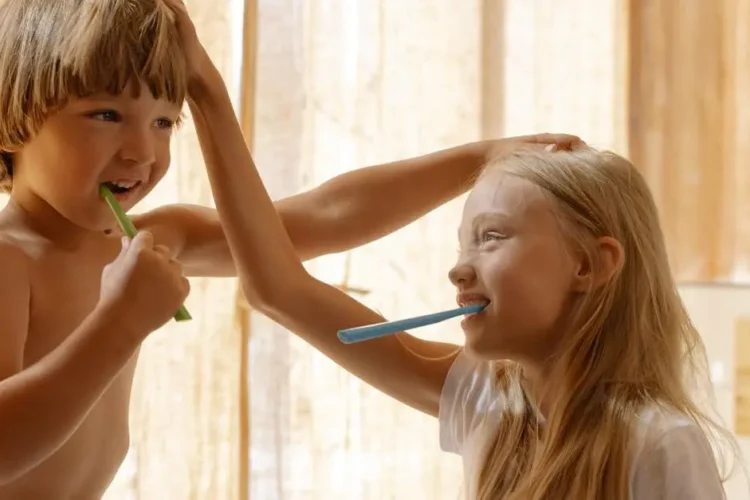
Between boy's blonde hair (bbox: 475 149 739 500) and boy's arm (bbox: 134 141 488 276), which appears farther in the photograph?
boy's arm (bbox: 134 141 488 276)

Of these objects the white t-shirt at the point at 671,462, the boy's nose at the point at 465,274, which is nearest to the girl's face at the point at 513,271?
the boy's nose at the point at 465,274

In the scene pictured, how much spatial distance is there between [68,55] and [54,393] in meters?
0.21

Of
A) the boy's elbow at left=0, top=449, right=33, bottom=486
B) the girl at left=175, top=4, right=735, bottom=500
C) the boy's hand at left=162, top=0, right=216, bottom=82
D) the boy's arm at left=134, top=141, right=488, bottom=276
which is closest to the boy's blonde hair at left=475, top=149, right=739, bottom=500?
the girl at left=175, top=4, right=735, bottom=500

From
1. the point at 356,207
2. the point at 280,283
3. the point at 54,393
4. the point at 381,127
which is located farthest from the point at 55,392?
the point at 381,127

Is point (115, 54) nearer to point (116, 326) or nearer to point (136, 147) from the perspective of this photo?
point (136, 147)

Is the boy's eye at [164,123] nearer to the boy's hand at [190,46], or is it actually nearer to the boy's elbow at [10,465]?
the boy's hand at [190,46]

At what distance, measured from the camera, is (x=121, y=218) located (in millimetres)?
666

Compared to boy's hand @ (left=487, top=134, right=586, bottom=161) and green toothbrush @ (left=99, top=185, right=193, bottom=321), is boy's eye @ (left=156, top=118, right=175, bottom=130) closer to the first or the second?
green toothbrush @ (left=99, top=185, right=193, bottom=321)

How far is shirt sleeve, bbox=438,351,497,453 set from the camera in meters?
0.80

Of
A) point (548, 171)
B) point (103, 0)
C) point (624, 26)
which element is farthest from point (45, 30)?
point (624, 26)

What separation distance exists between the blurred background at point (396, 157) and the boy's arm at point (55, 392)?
0.30m

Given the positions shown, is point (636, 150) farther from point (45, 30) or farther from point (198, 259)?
point (45, 30)

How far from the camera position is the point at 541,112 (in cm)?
112

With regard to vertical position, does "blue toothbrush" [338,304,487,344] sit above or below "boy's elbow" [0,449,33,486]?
above
